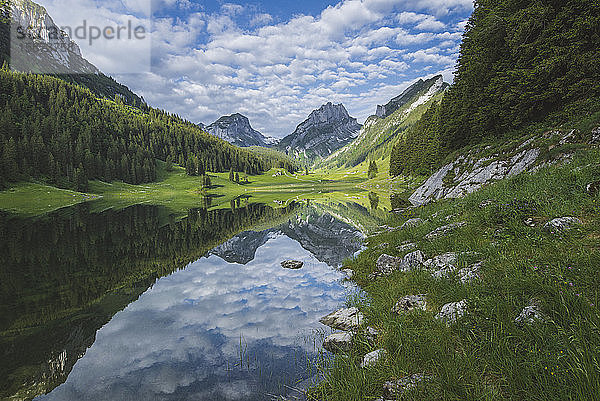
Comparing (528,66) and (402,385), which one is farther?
(528,66)

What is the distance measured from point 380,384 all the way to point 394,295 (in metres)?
4.31

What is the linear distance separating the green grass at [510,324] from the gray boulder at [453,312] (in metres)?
0.17

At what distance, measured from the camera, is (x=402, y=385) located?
5035 mm

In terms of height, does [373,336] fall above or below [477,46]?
below

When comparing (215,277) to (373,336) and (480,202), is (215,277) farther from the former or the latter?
(480,202)

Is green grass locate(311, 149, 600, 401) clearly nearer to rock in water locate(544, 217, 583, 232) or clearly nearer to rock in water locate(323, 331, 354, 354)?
rock in water locate(544, 217, 583, 232)

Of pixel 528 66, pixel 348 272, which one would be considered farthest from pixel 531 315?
pixel 528 66

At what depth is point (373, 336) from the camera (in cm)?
774

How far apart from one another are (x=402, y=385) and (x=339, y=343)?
3.15 m

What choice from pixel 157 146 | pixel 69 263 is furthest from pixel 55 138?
pixel 69 263

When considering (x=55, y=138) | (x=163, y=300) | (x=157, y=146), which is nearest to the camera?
(x=163, y=300)

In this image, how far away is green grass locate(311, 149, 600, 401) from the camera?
3.89m

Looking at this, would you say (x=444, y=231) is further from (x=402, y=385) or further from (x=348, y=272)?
(x=402, y=385)

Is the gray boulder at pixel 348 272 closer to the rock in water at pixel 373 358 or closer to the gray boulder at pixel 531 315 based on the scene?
the rock in water at pixel 373 358
